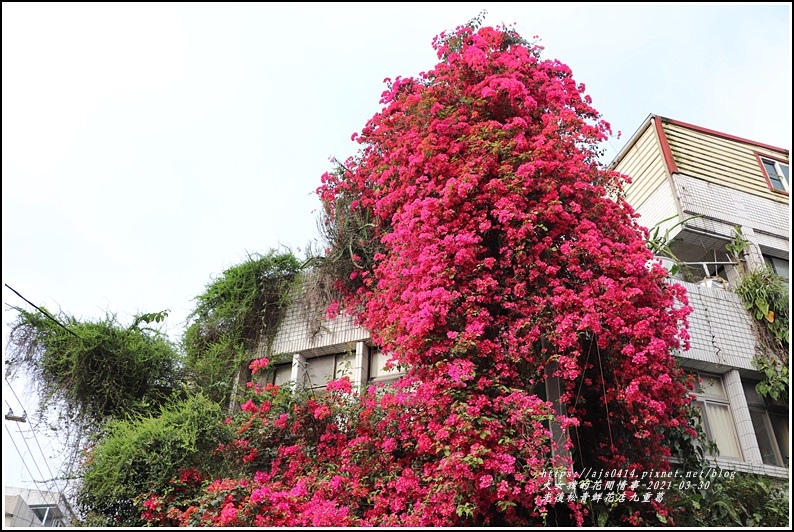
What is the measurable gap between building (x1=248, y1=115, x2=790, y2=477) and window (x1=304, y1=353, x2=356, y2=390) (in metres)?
0.02

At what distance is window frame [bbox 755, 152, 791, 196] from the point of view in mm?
13578

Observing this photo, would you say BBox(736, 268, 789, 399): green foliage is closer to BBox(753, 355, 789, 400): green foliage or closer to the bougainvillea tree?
BBox(753, 355, 789, 400): green foliage

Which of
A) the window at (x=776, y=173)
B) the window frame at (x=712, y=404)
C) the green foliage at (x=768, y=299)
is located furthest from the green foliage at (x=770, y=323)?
the window at (x=776, y=173)

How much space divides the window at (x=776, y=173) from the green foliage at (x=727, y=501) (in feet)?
21.3

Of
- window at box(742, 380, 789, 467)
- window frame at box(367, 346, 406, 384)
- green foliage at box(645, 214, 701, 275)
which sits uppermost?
green foliage at box(645, 214, 701, 275)

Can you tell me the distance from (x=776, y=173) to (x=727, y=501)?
25.3 feet

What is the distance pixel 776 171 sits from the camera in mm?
13984

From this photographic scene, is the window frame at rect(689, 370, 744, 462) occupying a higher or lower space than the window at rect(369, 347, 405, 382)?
lower

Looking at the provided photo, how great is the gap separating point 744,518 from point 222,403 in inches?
300

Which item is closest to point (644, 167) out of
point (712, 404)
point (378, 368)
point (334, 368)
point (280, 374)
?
point (712, 404)

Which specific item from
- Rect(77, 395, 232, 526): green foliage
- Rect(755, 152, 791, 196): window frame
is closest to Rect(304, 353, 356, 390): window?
Rect(77, 395, 232, 526): green foliage

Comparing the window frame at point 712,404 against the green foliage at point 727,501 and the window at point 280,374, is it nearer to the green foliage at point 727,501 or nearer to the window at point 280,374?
the green foliage at point 727,501

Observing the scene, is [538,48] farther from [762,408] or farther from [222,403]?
[222,403]

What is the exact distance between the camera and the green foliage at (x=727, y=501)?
8734mm
